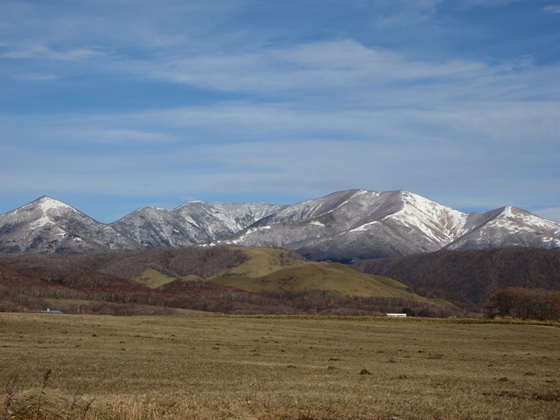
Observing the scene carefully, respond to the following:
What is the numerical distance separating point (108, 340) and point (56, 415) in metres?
38.0

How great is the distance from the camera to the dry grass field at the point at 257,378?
60.6 feet

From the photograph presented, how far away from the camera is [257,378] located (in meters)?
31.9

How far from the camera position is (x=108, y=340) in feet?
172

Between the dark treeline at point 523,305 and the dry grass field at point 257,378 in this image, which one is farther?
the dark treeline at point 523,305

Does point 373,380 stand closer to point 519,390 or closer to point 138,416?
point 519,390

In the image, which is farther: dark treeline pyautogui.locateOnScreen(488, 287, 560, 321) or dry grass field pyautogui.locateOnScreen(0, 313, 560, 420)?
dark treeline pyautogui.locateOnScreen(488, 287, 560, 321)

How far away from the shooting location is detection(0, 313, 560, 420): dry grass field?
1847 cm

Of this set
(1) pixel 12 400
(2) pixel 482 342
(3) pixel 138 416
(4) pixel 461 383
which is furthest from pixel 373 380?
(2) pixel 482 342

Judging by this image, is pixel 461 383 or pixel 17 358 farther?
pixel 17 358

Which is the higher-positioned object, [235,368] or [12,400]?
[12,400]

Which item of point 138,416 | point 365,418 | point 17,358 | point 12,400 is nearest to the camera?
point 12,400

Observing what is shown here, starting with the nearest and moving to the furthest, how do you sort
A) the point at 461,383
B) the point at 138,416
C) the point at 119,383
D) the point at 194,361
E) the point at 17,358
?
1. the point at 138,416
2. the point at 119,383
3. the point at 461,383
4. the point at 17,358
5. the point at 194,361

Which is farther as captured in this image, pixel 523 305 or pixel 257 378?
pixel 523 305

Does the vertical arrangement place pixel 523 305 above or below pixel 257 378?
below
